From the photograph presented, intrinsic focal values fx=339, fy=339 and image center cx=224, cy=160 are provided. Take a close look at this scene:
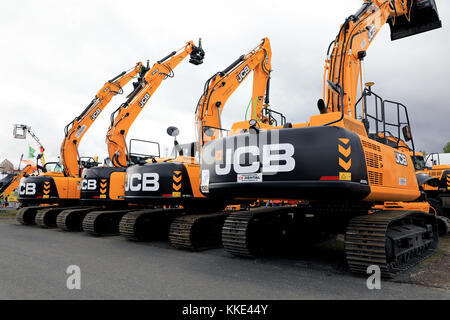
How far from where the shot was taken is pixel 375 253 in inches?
169

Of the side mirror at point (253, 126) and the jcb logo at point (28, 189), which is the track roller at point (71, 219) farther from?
the side mirror at point (253, 126)

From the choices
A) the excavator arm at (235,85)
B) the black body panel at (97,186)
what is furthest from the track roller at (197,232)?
the black body panel at (97,186)

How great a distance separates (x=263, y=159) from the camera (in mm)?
4551

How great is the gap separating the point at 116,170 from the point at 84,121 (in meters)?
5.21

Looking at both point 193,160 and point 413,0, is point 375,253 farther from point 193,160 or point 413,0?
point 413,0

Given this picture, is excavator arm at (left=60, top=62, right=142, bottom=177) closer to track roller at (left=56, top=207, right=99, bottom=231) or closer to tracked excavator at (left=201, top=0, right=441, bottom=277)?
track roller at (left=56, top=207, right=99, bottom=231)

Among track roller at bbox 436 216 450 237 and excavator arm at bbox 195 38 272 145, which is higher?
excavator arm at bbox 195 38 272 145

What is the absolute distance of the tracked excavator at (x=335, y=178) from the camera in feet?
13.7

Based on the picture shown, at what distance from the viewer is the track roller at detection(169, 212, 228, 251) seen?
6.63 meters

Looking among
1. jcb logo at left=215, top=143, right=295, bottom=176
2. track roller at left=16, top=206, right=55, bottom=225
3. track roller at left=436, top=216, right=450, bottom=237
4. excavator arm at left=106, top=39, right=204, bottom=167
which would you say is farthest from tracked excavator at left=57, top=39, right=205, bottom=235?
track roller at left=436, top=216, right=450, bottom=237

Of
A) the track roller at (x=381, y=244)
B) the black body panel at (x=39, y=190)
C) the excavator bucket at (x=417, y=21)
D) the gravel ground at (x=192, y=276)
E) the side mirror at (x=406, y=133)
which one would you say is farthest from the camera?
the black body panel at (x=39, y=190)

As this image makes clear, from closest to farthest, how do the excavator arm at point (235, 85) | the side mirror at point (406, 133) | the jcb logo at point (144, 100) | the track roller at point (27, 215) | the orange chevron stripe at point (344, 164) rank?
the orange chevron stripe at point (344, 164) < the side mirror at point (406, 133) < the excavator arm at point (235, 85) < the track roller at point (27, 215) < the jcb logo at point (144, 100)

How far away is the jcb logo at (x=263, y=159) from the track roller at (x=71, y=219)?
284 inches

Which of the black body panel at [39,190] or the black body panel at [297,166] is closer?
the black body panel at [297,166]
